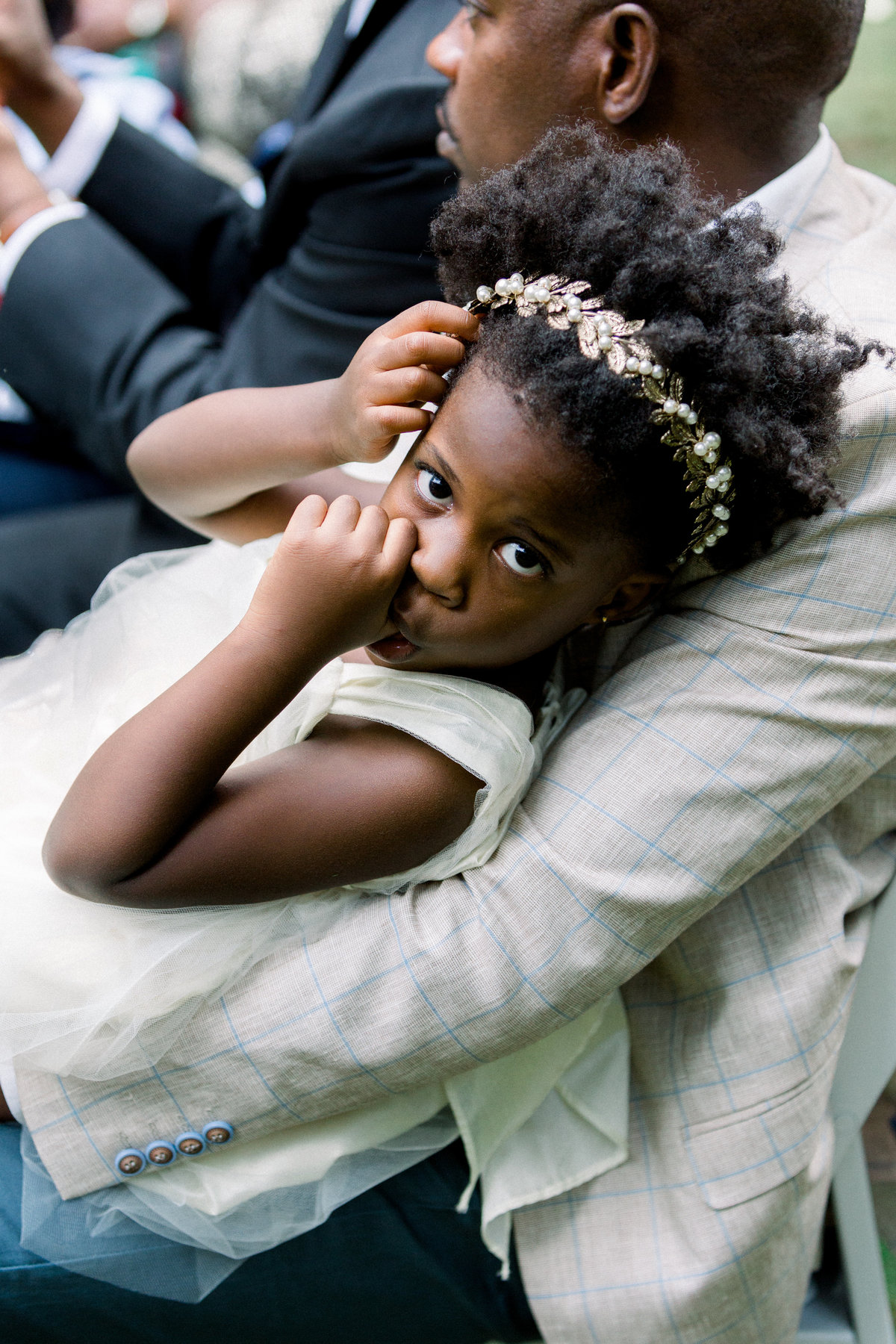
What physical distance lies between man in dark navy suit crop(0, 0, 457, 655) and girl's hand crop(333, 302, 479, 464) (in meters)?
0.73

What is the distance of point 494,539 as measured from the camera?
1.00 meters

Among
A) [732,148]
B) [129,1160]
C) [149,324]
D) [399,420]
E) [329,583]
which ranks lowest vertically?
[129,1160]

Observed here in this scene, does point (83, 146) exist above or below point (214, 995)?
above

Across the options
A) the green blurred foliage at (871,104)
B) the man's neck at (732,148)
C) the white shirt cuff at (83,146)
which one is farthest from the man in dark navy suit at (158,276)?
the green blurred foliage at (871,104)

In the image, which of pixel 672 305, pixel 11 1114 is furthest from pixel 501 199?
pixel 11 1114

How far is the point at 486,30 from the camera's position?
121 centimetres

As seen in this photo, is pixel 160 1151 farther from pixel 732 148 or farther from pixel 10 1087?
pixel 732 148

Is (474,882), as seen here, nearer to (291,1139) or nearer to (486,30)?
(291,1139)

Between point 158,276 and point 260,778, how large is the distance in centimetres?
→ 123

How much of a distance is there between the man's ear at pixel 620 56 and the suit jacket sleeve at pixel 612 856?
1.34 feet

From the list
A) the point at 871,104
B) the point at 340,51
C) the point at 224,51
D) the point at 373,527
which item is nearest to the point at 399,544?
the point at 373,527

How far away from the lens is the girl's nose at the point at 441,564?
3.26ft

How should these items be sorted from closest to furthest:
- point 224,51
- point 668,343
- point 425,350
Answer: point 668,343 < point 425,350 < point 224,51

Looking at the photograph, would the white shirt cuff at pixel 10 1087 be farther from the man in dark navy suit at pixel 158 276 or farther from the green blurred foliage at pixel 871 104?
the green blurred foliage at pixel 871 104
